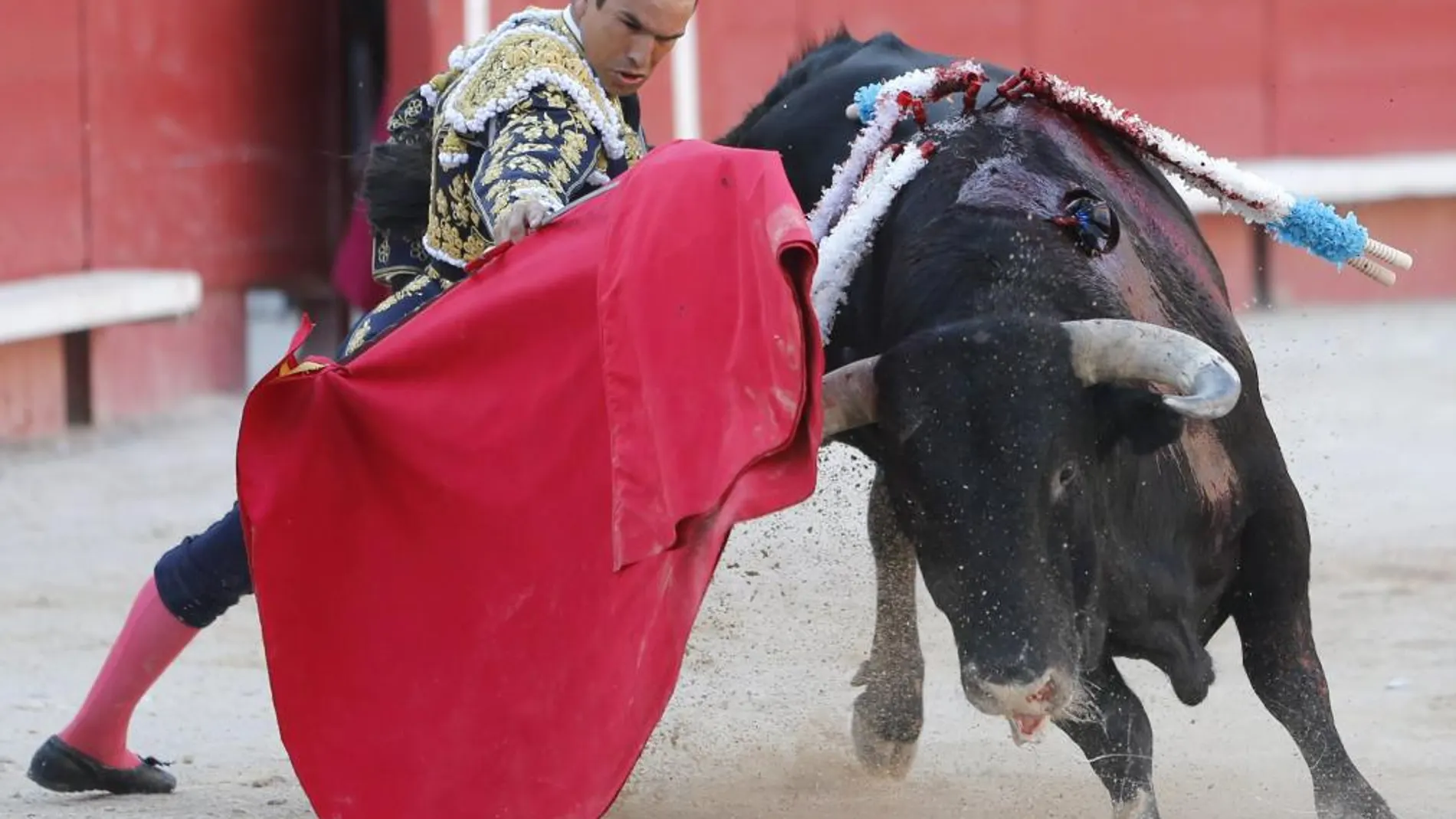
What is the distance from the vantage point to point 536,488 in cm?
255

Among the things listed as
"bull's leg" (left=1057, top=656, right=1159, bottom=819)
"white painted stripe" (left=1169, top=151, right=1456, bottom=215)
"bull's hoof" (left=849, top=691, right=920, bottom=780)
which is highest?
"bull's leg" (left=1057, top=656, right=1159, bottom=819)

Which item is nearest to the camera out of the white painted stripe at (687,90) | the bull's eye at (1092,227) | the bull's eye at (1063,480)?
the bull's eye at (1063,480)

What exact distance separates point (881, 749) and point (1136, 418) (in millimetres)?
820

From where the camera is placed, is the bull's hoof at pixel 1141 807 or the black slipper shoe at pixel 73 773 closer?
the bull's hoof at pixel 1141 807

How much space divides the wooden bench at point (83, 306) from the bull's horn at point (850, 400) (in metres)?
3.63

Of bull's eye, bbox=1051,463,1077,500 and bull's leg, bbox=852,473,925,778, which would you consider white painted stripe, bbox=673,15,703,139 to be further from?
bull's eye, bbox=1051,463,1077,500

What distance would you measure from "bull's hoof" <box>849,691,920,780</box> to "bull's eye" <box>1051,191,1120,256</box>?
31.1 inches

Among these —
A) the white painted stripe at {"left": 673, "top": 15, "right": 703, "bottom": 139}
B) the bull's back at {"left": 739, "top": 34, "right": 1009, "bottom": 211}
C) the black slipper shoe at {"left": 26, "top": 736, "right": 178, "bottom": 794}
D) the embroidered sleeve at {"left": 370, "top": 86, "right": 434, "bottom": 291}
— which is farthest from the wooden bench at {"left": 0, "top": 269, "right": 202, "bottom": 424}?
the embroidered sleeve at {"left": 370, "top": 86, "right": 434, "bottom": 291}

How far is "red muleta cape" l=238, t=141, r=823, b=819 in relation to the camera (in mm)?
2438

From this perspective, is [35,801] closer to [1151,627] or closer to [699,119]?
[1151,627]

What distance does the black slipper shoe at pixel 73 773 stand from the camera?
2994 mm

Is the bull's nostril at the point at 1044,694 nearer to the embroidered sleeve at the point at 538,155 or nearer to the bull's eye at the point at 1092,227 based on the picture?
the bull's eye at the point at 1092,227

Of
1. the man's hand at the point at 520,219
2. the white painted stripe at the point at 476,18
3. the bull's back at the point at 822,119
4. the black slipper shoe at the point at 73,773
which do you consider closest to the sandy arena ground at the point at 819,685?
the black slipper shoe at the point at 73,773

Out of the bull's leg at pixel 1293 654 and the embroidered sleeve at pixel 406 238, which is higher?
the embroidered sleeve at pixel 406 238
